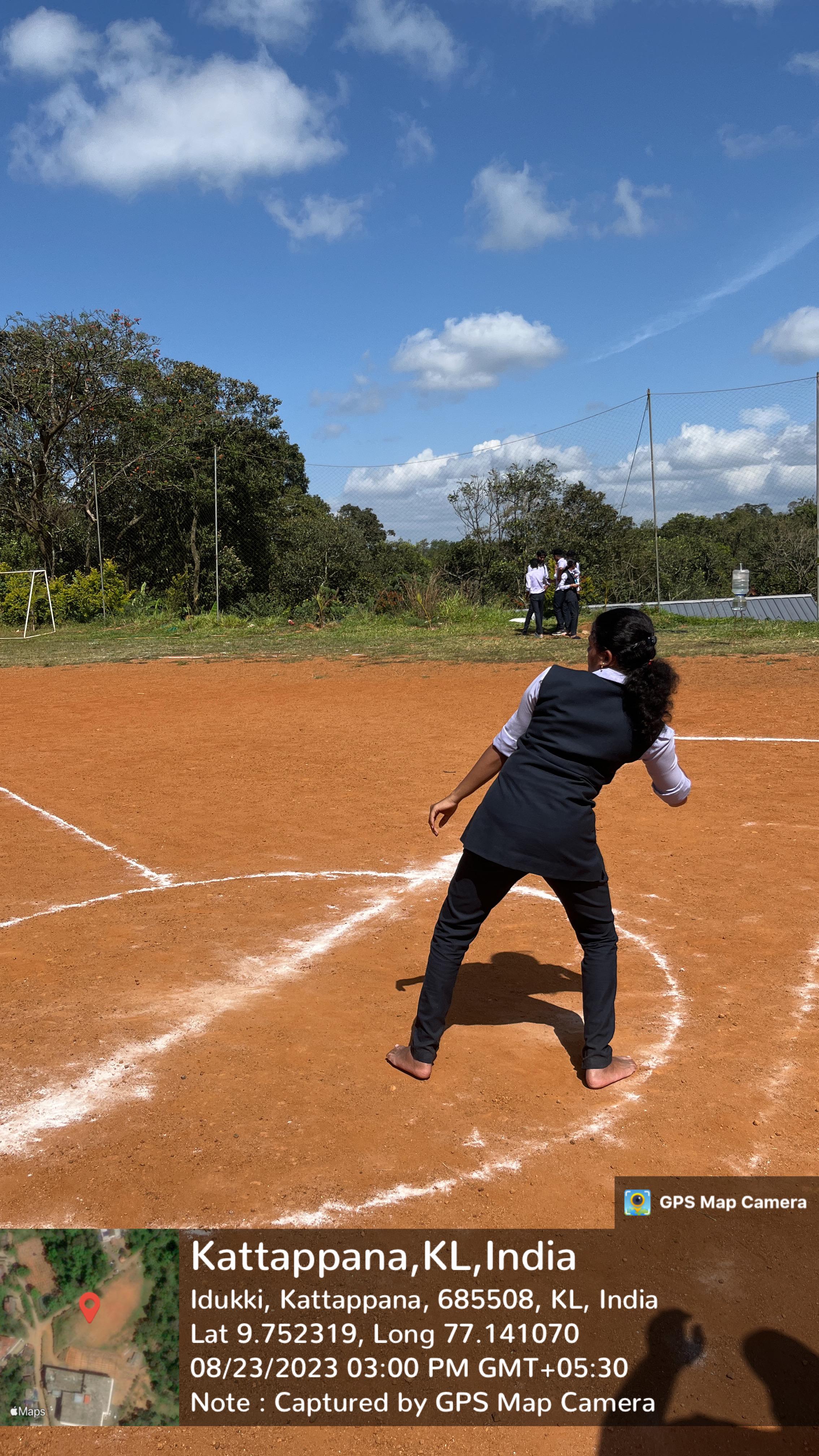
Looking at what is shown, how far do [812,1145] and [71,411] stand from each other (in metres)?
30.2

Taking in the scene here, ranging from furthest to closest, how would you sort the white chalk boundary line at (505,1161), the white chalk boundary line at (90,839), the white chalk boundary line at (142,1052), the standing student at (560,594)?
the standing student at (560,594) < the white chalk boundary line at (90,839) < the white chalk boundary line at (142,1052) < the white chalk boundary line at (505,1161)

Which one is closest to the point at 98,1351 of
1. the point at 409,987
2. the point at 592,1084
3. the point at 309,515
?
the point at 592,1084

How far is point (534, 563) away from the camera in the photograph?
62.5 ft

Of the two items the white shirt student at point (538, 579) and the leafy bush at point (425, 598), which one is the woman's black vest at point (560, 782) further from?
the leafy bush at point (425, 598)

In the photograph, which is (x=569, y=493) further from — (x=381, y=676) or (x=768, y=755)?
(x=768, y=755)

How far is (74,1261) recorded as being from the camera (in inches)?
109

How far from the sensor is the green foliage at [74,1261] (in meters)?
2.70

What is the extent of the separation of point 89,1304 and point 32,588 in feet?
87.0

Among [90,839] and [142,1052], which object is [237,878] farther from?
[142,1052]

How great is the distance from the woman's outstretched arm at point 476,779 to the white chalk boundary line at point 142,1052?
1.35 metres

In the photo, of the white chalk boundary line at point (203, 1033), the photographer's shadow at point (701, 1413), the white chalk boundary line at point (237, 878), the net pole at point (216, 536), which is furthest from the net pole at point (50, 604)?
the photographer's shadow at point (701, 1413)

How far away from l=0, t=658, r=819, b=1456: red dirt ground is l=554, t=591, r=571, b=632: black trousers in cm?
1010

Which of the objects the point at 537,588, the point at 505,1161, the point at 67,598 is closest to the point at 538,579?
the point at 537,588

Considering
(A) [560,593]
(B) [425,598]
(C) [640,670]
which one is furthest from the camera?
(B) [425,598]
